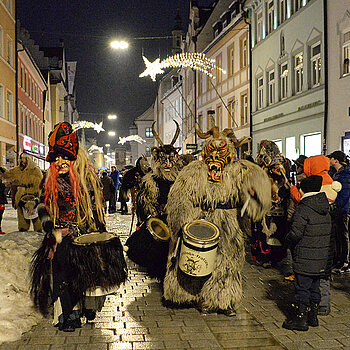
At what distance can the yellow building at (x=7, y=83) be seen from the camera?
2756 centimetres

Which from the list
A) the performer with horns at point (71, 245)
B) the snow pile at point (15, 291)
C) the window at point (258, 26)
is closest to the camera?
the performer with horns at point (71, 245)

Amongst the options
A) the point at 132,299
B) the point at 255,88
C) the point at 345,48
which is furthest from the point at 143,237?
the point at 255,88

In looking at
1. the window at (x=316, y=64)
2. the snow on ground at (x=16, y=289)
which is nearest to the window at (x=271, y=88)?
the window at (x=316, y=64)

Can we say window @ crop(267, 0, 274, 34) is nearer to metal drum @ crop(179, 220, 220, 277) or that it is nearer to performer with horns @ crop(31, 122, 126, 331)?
metal drum @ crop(179, 220, 220, 277)

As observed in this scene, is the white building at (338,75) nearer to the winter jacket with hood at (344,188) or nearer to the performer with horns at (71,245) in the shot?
the winter jacket with hood at (344,188)

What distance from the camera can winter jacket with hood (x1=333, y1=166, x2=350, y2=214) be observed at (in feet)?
25.8

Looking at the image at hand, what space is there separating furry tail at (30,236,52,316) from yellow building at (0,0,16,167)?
21.4 meters

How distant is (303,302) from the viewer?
5316 millimetres

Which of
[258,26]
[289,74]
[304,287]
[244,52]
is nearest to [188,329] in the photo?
[304,287]

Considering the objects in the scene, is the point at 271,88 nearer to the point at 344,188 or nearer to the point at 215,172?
the point at 344,188

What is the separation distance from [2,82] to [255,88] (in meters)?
13.8

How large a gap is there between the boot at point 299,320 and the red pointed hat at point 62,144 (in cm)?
287

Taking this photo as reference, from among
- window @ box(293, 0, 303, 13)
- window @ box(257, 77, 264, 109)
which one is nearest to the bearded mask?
window @ box(293, 0, 303, 13)

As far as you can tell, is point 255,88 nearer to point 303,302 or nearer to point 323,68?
point 323,68
